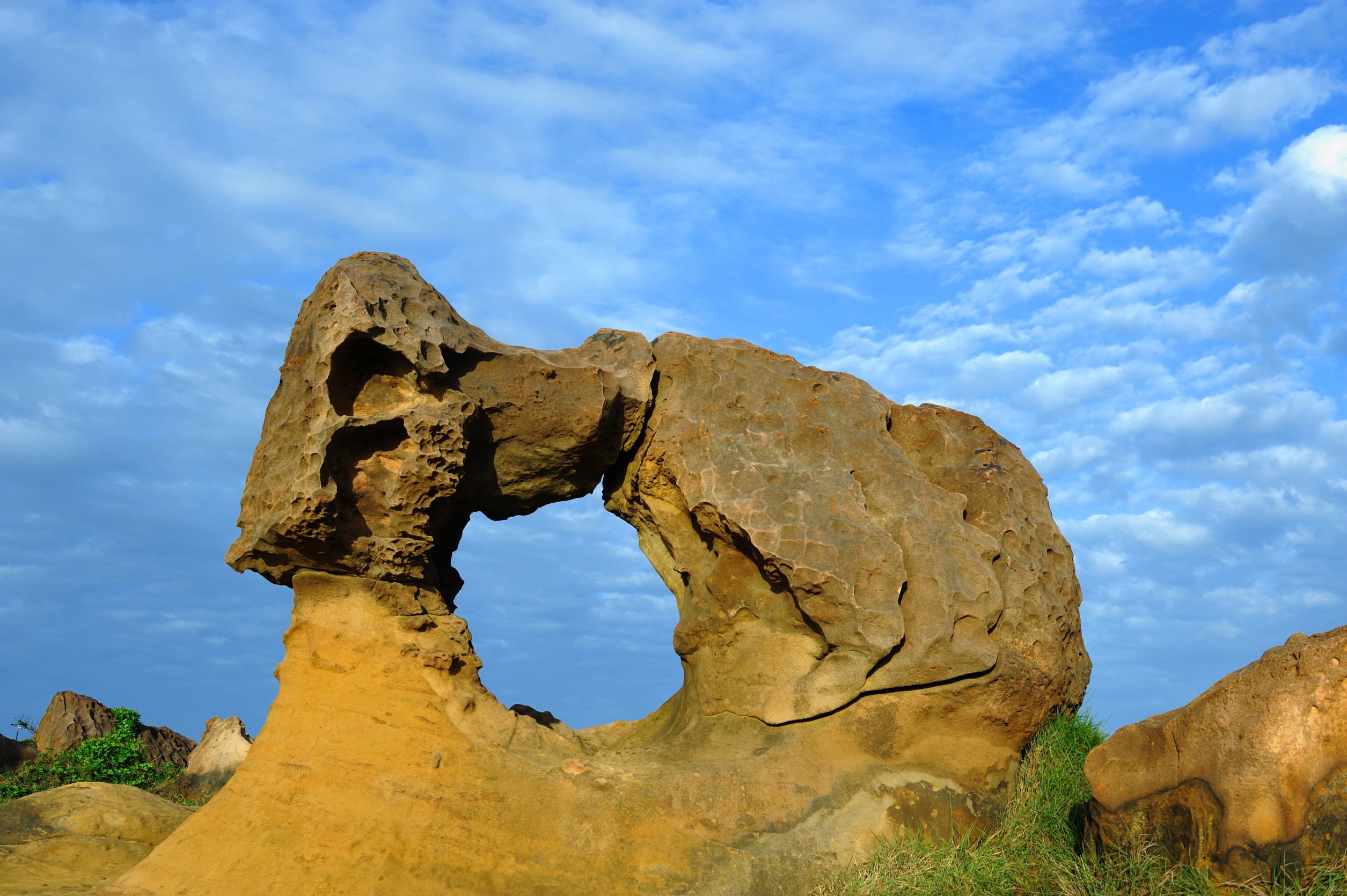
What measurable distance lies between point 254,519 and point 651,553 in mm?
2671

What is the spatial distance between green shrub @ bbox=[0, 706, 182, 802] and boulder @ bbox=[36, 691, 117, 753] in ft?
0.93

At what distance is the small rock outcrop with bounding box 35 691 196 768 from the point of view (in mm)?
12422

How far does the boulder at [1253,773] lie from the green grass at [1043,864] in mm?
95

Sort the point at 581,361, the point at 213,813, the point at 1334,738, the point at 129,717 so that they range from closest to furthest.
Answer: the point at 1334,738, the point at 213,813, the point at 581,361, the point at 129,717

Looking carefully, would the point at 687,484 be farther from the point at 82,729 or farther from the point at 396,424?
the point at 82,729

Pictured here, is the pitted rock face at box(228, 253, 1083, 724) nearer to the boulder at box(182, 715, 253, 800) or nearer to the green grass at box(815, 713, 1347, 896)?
the green grass at box(815, 713, 1347, 896)

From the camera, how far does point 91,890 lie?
6133mm

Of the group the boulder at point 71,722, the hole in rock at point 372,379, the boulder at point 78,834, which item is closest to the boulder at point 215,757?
the boulder at point 71,722

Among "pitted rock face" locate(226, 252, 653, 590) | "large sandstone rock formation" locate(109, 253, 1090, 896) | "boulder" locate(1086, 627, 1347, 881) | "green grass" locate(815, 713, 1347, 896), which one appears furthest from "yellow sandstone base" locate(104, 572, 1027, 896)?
"boulder" locate(1086, 627, 1347, 881)

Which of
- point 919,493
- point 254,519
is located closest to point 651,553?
point 919,493

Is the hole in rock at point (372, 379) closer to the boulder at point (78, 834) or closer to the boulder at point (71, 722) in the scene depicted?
the boulder at point (78, 834)

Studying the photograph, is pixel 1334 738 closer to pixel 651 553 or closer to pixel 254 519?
pixel 651 553

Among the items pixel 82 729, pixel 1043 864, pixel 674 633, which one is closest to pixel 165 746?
pixel 82 729

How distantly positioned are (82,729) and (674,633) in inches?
372
